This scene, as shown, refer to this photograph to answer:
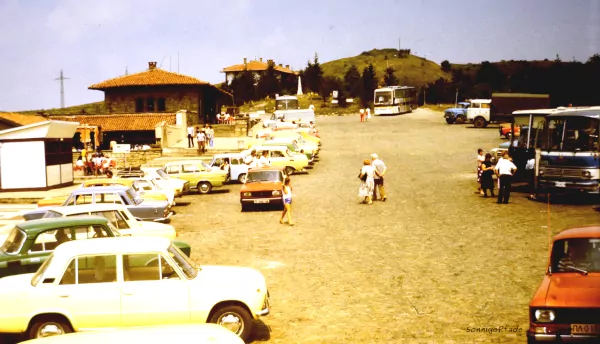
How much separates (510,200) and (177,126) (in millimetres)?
29519

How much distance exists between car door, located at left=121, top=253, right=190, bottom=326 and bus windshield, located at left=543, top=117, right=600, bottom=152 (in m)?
15.5

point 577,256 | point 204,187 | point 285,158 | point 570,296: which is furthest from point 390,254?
point 285,158

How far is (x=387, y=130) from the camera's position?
54.3m

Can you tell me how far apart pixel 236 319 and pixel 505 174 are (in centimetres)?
1442

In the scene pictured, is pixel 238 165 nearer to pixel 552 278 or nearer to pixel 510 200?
pixel 510 200

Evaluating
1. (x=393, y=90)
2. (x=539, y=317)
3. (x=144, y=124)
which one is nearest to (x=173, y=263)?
(x=539, y=317)

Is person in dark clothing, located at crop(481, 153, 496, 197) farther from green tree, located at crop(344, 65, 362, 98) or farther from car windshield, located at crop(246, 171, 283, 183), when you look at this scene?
green tree, located at crop(344, 65, 362, 98)

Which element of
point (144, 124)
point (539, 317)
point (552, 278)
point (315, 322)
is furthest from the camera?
point (144, 124)

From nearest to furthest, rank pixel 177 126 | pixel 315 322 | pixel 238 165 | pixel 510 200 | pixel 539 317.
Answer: pixel 539 317 → pixel 315 322 → pixel 510 200 → pixel 238 165 → pixel 177 126

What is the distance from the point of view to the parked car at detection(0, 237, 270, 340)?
8.64 m

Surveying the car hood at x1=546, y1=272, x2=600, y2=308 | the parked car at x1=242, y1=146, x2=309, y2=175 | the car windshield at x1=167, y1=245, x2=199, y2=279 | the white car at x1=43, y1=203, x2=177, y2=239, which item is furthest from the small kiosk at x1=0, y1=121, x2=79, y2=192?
the car hood at x1=546, y1=272, x2=600, y2=308

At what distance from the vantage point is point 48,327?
8664mm

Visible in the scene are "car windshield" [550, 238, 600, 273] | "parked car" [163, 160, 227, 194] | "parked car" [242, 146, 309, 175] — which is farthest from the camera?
"parked car" [242, 146, 309, 175]

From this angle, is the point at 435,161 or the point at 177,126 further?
the point at 177,126
